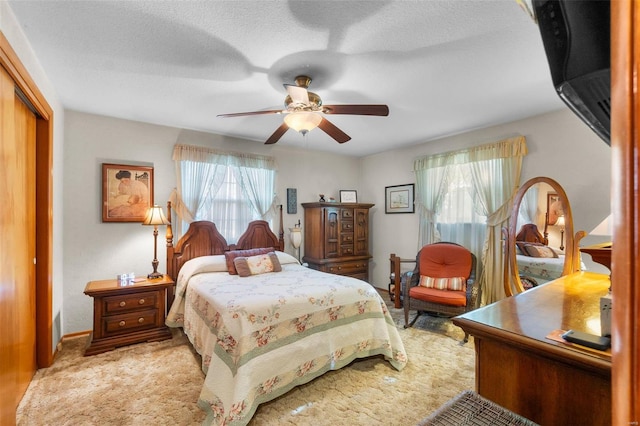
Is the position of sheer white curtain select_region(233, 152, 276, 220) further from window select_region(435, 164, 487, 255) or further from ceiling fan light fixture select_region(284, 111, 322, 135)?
window select_region(435, 164, 487, 255)

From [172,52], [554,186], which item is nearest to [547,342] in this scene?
[554,186]

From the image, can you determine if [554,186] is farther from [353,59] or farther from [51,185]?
[51,185]

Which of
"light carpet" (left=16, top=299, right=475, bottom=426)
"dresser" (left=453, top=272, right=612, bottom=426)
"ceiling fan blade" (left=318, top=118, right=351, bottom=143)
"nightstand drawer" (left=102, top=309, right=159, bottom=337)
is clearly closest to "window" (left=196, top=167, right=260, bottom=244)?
"nightstand drawer" (left=102, top=309, right=159, bottom=337)

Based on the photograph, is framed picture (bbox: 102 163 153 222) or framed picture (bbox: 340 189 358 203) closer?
framed picture (bbox: 102 163 153 222)

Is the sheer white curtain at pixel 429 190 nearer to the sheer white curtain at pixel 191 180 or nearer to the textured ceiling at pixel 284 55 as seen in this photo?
the textured ceiling at pixel 284 55

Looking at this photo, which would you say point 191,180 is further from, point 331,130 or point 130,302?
point 331,130

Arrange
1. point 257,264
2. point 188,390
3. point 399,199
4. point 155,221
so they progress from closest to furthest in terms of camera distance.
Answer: point 188,390 < point 155,221 < point 257,264 < point 399,199

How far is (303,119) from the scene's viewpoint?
2.27m

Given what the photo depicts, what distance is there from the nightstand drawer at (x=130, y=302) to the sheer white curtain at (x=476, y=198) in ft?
12.1

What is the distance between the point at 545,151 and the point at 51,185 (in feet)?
16.3

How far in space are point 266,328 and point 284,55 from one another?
199 centimetres

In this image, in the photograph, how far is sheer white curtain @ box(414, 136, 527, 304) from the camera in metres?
3.54

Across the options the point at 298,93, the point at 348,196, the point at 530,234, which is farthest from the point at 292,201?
the point at 530,234

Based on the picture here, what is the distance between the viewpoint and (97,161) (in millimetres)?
3316
